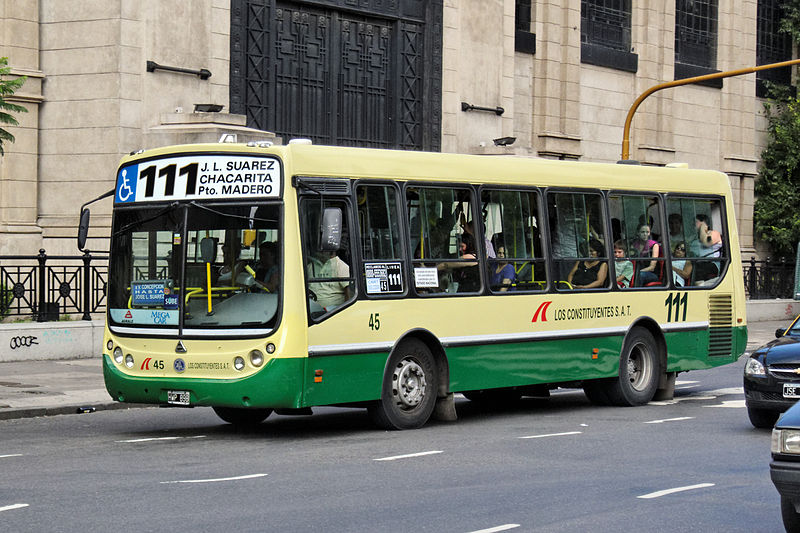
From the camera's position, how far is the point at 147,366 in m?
13.3

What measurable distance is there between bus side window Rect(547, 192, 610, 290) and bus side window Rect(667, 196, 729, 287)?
1.53 metres

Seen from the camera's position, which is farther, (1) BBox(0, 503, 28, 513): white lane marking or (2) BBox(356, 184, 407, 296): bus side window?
(2) BBox(356, 184, 407, 296): bus side window

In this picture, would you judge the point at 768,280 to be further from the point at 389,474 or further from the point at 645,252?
the point at 389,474

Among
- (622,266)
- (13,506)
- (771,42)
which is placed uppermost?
(771,42)

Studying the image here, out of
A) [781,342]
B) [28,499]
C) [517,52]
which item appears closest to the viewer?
[28,499]

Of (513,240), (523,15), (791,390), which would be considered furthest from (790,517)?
(523,15)

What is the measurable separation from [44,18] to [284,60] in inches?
200

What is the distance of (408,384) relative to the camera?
1388cm

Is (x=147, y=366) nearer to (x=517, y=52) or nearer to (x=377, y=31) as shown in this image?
(x=377, y=31)

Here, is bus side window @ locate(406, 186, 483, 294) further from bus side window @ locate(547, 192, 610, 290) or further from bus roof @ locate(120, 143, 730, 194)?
bus side window @ locate(547, 192, 610, 290)

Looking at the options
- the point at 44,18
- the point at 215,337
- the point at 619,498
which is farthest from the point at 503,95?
the point at 619,498

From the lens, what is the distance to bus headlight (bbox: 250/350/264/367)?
1264cm

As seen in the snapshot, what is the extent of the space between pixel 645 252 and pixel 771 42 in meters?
30.9

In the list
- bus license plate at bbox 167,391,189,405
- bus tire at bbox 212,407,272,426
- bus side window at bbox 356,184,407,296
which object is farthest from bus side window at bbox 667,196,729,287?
bus license plate at bbox 167,391,189,405
